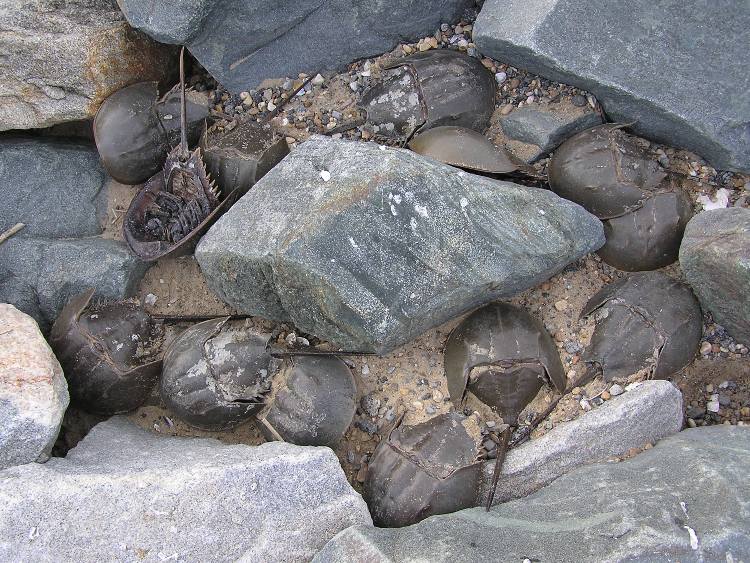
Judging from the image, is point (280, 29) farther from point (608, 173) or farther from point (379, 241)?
point (608, 173)

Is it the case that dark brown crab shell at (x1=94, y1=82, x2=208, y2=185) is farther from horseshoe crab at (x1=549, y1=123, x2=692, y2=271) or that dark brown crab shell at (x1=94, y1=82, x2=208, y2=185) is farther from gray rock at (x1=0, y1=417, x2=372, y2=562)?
horseshoe crab at (x1=549, y1=123, x2=692, y2=271)

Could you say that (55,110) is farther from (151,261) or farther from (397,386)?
(397,386)

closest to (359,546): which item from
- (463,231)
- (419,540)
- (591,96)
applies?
(419,540)

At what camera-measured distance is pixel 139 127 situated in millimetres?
3381

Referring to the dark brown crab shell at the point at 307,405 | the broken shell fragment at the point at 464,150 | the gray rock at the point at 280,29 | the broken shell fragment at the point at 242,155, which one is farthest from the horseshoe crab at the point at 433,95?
the dark brown crab shell at the point at 307,405

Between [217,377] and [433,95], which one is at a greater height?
[433,95]

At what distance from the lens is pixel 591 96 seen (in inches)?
129

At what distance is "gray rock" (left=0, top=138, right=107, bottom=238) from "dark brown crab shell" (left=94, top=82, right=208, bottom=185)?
7.4 inches

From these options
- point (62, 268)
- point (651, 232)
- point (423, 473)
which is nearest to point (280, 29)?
point (62, 268)

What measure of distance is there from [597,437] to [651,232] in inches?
37.3

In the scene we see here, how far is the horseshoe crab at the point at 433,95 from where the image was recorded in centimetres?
330

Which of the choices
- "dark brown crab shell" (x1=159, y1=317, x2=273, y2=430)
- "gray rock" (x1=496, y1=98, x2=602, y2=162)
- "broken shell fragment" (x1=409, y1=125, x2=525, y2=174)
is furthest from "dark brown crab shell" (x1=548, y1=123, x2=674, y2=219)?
"dark brown crab shell" (x1=159, y1=317, x2=273, y2=430)

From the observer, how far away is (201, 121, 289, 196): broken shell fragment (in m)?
3.27

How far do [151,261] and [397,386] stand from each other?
1.35 meters
